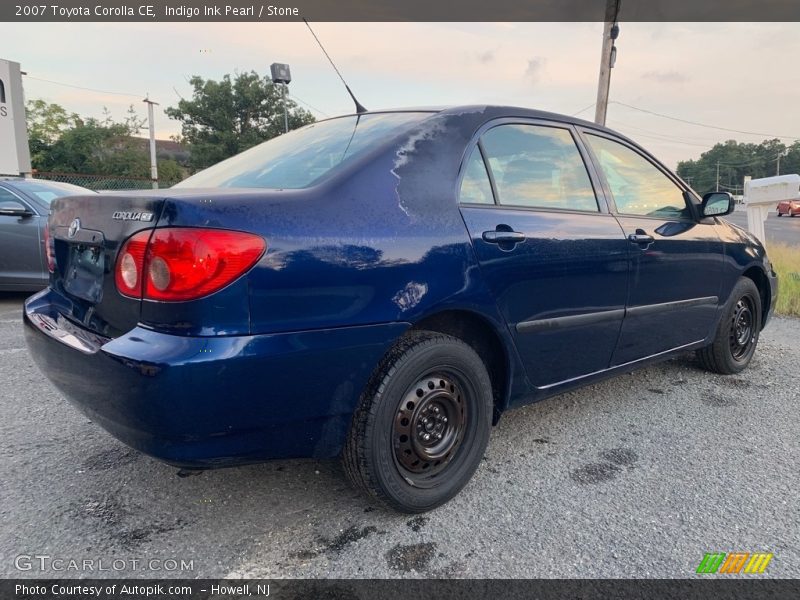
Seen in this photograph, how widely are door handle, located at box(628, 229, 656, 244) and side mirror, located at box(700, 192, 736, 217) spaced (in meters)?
0.69

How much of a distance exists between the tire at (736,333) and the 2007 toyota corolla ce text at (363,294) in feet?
3.44

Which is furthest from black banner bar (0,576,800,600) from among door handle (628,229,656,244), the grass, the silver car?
the grass

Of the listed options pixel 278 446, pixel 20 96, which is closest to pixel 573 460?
pixel 278 446

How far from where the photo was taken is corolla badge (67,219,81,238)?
2.07 m

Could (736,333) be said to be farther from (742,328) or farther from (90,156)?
(90,156)

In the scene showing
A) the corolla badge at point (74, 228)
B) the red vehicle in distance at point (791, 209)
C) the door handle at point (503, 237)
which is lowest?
the red vehicle in distance at point (791, 209)

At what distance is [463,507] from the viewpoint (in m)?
2.29

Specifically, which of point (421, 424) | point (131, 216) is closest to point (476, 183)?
point (421, 424)

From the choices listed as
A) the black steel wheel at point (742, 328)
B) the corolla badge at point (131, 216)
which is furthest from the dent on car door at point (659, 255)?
the corolla badge at point (131, 216)

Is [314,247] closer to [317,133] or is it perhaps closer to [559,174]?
[317,133]

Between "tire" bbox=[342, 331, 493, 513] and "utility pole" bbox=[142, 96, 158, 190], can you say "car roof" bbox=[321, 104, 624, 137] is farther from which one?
"utility pole" bbox=[142, 96, 158, 190]

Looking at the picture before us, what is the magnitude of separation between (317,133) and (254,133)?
121 feet

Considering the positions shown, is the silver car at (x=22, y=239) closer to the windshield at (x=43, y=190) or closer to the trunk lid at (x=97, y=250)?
the windshield at (x=43, y=190)

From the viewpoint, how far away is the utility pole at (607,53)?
37.5 feet
